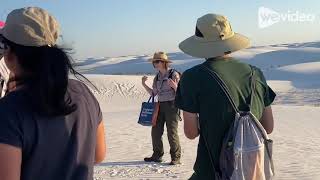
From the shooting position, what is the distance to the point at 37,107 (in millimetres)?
1967

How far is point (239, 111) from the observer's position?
295 cm

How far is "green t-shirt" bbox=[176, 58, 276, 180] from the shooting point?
2932 mm

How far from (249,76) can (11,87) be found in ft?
4.78

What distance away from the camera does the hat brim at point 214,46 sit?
3.05 m

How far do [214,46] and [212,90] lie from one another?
1.00ft

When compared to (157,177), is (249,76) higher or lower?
higher

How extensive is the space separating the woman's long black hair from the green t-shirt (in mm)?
1034

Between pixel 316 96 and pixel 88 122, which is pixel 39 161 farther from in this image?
pixel 316 96

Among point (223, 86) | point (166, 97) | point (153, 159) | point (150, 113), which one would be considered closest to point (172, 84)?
point (166, 97)

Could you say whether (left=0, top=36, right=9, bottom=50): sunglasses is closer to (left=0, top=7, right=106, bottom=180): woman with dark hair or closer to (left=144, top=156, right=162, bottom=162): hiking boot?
(left=0, top=7, right=106, bottom=180): woman with dark hair

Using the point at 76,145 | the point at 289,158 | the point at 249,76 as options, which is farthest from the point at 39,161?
the point at 289,158

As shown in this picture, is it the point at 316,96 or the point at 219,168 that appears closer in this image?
the point at 219,168

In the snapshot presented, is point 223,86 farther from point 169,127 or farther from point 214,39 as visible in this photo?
point 169,127

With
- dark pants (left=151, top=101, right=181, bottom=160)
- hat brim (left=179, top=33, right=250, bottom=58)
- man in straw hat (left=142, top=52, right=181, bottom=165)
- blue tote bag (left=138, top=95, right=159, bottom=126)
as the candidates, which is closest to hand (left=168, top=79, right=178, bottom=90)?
A: man in straw hat (left=142, top=52, right=181, bottom=165)
